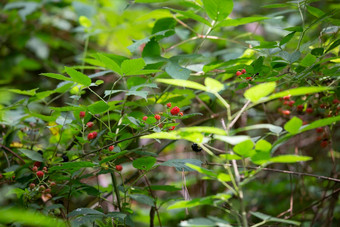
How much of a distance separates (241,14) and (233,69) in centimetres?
175

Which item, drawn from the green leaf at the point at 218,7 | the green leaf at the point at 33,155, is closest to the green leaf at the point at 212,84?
the green leaf at the point at 218,7

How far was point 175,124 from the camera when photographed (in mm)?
913

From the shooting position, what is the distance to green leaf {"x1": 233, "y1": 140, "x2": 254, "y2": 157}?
0.64 meters

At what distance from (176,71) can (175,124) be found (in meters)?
0.26

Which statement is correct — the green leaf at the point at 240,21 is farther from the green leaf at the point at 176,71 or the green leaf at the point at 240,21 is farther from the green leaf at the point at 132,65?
the green leaf at the point at 132,65

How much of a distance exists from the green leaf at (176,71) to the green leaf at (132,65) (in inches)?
5.7

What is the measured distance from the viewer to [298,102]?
4.19 feet

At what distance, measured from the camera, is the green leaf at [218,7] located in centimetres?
106

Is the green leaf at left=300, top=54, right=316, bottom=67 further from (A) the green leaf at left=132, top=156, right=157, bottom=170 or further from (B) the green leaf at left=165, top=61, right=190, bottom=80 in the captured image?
(A) the green leaf at left=132, top=156, right=157, bottom=170

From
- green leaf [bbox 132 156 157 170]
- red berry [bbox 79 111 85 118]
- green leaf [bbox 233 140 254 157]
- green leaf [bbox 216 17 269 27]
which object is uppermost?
green leaf [bbox 216 17 269 27]

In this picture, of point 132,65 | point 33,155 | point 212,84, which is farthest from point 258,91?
point 33,155

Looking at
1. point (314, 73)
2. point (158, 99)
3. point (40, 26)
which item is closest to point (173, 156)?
point (158, 99)

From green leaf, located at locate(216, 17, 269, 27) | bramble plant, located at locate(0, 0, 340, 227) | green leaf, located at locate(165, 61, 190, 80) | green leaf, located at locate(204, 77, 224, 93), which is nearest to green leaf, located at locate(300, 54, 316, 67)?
bramble plant, located at locate(0, 0, 340, 227)

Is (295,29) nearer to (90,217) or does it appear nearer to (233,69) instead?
(233,69)
